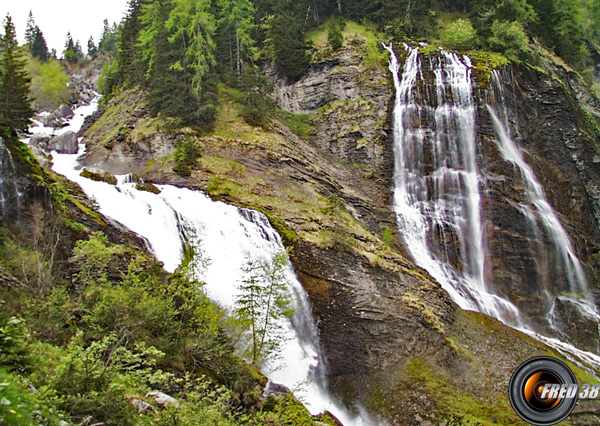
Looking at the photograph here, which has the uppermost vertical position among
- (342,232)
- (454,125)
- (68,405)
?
(454,125)

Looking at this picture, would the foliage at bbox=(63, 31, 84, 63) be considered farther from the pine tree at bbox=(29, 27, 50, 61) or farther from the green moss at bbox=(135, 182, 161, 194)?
the green moss at bbox=(135, 182, 161, 194)

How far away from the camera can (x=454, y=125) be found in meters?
27.4

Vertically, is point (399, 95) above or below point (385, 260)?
above

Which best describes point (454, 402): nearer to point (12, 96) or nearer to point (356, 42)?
point (12, 96)

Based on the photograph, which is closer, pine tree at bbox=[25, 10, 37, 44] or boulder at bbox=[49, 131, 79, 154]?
boulder at bbox=[49, 131, 79, 154]

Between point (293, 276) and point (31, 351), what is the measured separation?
39.7 feet

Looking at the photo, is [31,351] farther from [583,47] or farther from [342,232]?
[583,47]

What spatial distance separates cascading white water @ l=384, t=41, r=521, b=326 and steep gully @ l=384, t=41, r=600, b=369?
6cm

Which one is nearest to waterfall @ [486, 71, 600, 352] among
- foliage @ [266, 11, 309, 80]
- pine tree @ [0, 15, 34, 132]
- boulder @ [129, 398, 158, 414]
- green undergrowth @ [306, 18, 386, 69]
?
green undergrowth @ [306, 18, 386, 69]

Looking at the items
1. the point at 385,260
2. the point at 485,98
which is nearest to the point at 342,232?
the point at 385,260

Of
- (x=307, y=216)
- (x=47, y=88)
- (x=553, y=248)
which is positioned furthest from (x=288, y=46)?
(x=47, y=88)

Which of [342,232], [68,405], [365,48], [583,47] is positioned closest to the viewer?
[68,405]

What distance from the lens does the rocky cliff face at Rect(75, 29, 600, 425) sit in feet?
52.9

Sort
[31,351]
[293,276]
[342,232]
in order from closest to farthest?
[31,351], [293,276], [342,232]
